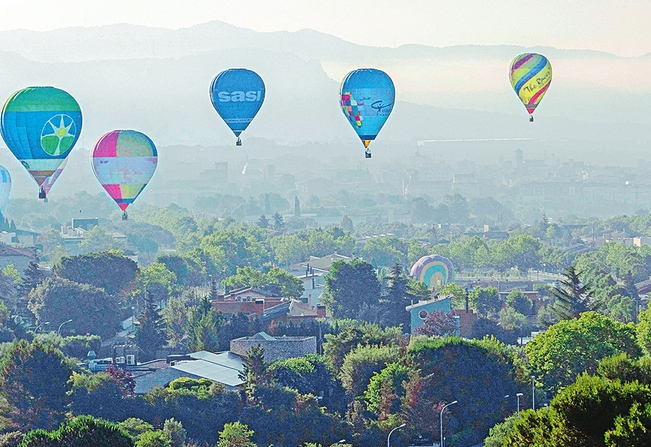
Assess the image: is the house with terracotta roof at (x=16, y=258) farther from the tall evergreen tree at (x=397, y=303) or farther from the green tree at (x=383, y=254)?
the tall evergreen tree at (x=397, y=303)

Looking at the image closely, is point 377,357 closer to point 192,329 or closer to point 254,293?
point 192,329

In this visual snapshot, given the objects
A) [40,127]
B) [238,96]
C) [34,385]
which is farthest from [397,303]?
[34,385]

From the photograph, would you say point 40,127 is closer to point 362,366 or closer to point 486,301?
point 362,366

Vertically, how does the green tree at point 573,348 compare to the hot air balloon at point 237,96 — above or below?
below

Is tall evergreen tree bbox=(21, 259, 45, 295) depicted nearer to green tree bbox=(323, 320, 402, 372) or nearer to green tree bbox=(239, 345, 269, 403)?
green tree bbox=(323, 320, 402, 372)

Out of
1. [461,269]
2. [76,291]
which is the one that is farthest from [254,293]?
[461,269]

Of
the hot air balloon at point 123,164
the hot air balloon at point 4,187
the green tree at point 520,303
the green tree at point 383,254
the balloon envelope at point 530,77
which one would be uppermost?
the balloon envelope at point 530,77

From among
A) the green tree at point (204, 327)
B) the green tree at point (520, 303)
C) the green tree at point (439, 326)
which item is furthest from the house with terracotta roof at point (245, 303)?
the green tree at point (520, 303)
